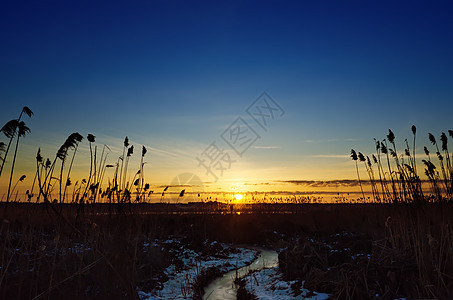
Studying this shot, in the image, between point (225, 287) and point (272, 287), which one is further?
point (225, 287)

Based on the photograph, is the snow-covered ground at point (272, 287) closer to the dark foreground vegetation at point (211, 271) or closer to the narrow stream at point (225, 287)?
the dark foreground vegetation at point (211, 271)

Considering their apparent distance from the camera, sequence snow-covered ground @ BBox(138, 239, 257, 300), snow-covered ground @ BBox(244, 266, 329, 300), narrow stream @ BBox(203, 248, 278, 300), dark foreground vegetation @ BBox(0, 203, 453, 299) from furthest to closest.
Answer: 1. narrow stream @ BBox(203, 248, 278, 300)
2. snow-covered ground @ BBox(138, 239, 257, 300)
3. snow-covered ground @ BBox(244, 266, 329, 300)
4. dark foreground vegetation @ BBox(0, 203, 453, 299)

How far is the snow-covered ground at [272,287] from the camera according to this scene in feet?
24.0

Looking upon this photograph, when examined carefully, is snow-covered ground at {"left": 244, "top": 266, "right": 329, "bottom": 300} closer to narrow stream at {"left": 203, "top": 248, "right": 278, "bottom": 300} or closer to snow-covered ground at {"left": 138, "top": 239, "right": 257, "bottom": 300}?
narrow stream at {"left": 203, "top": 248, "right": 278, "bottom": 300}

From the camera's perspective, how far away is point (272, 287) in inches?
336

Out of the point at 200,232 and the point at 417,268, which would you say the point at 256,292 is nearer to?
the point at 417,268

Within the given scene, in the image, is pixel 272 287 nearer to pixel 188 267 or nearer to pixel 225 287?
pixel 225 287

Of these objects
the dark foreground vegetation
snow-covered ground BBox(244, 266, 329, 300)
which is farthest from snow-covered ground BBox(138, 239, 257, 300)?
snow-covered ground BBox(244, 266, 329, 300)

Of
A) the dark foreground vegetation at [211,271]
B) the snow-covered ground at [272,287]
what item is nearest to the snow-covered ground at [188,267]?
the dark foreground vegetation at [211,271]

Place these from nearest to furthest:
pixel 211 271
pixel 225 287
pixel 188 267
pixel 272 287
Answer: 1. pixel 272 287
2. pixel 225 287
3. pixel 211 271
4. pixel 188 267

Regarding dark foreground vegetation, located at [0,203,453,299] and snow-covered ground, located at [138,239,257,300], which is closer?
dark foreground vegetation, located at [0,203,453,299]

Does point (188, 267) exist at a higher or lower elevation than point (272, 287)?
higher

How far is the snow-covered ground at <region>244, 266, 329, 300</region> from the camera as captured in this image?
732 centimetres

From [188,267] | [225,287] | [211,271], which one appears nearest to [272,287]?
[225,287]
